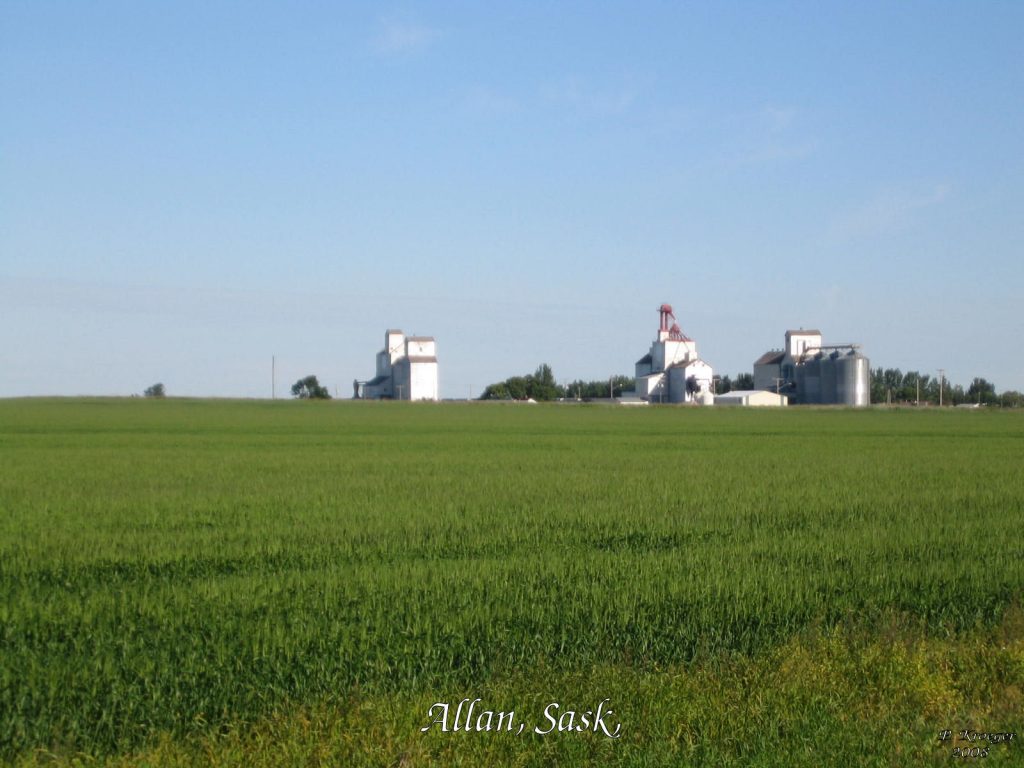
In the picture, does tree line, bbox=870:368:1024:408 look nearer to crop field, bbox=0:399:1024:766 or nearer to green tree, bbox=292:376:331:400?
green tree, bbox=292:376:331:400

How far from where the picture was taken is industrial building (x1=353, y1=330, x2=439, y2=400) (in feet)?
414

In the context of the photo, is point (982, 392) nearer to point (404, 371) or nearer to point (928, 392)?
point (928, 392)

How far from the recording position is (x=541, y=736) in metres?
6.00

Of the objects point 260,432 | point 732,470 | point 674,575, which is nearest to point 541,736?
point 674,575

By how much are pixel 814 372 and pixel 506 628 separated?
368 ft

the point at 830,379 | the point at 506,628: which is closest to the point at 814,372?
the point at 830,379

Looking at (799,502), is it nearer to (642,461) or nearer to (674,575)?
(674,575)

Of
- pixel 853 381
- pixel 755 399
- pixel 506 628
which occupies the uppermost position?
pixel 853 381

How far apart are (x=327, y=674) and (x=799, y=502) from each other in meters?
12.5

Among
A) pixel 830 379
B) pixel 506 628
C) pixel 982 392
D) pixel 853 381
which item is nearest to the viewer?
pixel 506 628

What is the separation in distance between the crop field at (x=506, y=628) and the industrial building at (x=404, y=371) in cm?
10830

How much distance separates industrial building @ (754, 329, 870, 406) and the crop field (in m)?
95.2

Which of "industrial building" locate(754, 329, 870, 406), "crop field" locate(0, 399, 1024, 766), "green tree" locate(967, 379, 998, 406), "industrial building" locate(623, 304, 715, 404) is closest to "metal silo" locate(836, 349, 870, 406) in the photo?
"industrial building" locate(754, 329, 870, 406)

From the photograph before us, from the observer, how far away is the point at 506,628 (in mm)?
7590
